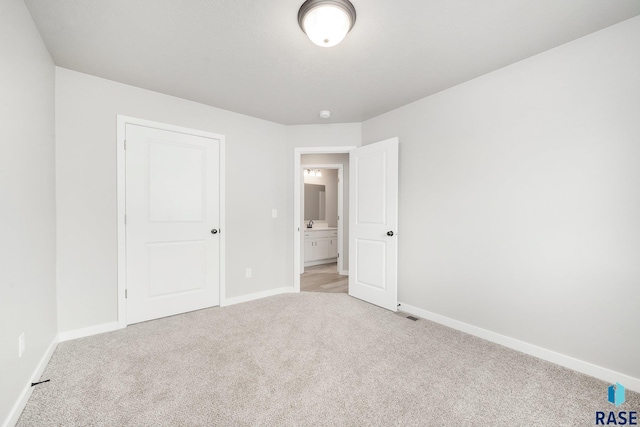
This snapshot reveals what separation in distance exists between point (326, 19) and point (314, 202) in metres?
4.87

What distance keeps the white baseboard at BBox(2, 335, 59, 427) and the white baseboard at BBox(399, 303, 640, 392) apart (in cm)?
321

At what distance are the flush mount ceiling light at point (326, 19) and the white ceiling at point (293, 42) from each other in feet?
0.22

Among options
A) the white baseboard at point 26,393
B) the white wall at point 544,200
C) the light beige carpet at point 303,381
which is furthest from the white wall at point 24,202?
the white wall at point 544,200

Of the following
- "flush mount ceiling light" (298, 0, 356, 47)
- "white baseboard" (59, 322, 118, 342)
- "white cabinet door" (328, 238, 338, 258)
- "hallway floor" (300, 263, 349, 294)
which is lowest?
"hallway floor" (300, 263, 349, 294)

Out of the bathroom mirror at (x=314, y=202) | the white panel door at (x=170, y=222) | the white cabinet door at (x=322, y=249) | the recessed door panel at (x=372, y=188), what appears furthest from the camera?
the bathroom mirror at (x=314, y=202)

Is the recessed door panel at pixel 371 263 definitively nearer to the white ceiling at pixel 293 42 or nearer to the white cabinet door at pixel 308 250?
the white ceiling at pixel 293 42

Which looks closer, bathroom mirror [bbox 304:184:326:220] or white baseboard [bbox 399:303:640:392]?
white baseboard [bbox 399:303:640:392]

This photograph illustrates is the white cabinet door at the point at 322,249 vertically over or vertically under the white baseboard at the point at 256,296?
over

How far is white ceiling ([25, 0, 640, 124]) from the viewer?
5.47ft

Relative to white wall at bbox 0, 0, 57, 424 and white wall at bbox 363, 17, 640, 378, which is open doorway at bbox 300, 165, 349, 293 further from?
white wall at bbox 0, 0, 57, 424

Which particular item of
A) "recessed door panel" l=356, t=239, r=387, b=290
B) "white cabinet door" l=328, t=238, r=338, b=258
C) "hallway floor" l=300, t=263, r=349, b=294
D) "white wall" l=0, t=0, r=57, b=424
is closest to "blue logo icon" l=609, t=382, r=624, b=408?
"recessed door panel" l=356, t=239, r=387, b=290

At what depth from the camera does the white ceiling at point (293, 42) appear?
5.47ft

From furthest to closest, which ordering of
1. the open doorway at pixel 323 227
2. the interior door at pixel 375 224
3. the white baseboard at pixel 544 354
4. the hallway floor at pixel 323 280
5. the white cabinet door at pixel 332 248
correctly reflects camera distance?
1. the white cabinet door at pixel 332 248
2. the open doorway at pixel 323 227
3. the hallway floor at pixel 323 280
4. the interior door at pixel 375 224
5. the white baseboard at pixel 544 354

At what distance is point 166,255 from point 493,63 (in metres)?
3.68
